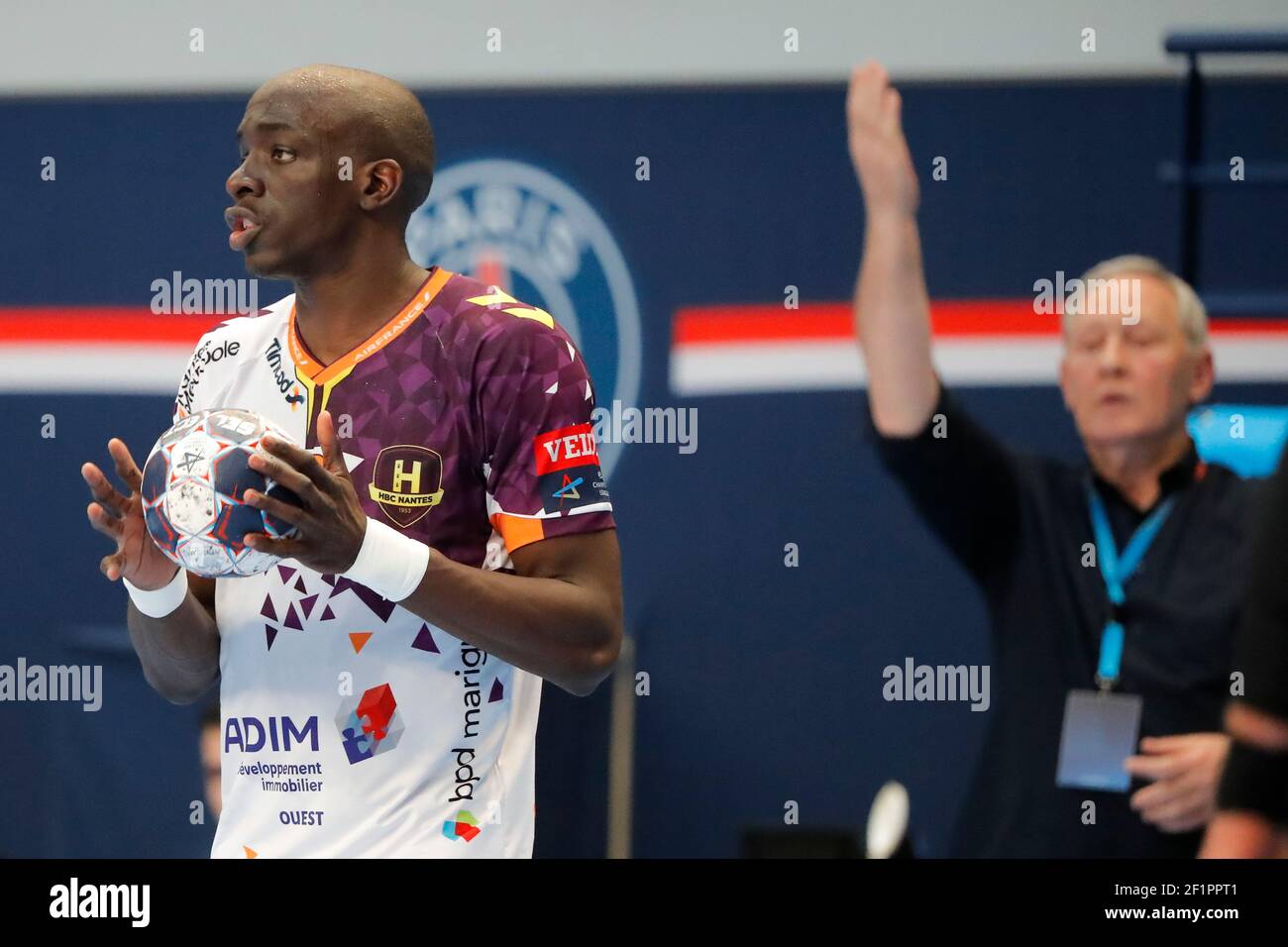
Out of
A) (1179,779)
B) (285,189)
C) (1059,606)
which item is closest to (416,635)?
(285,189)

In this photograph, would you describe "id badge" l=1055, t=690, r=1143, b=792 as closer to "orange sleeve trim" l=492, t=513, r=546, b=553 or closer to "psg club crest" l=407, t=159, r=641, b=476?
"psg club crest" l=407, t=159, r=641, b=476

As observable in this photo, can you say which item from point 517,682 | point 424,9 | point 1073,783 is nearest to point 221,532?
point 517,682

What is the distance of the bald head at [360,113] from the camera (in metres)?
2.22

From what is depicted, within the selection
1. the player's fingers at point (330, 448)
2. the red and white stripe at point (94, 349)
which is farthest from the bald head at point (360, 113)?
the red and white stripe at point (94, 349)

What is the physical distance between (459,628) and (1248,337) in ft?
9.30

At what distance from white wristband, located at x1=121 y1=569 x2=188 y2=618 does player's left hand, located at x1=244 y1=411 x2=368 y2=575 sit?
301mm

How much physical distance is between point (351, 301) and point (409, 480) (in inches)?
11.7

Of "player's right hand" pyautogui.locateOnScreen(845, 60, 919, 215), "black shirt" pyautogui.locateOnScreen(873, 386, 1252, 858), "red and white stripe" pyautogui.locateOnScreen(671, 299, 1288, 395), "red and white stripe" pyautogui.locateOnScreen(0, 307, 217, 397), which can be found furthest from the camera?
"red and white stripe" pyautogui.locateOnScreen(0, 307, 217, 397)

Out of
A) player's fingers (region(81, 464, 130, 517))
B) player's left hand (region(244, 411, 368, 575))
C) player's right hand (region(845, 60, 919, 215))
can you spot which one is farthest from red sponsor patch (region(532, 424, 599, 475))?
player's right hand (region(845, 60, 919, 215))

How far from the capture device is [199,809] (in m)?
4.32

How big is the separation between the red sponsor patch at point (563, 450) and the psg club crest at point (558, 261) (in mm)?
2229

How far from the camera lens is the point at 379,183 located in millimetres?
2268

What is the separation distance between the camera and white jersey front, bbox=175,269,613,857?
210 cm

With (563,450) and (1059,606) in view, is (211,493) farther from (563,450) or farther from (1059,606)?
(1059,606)
